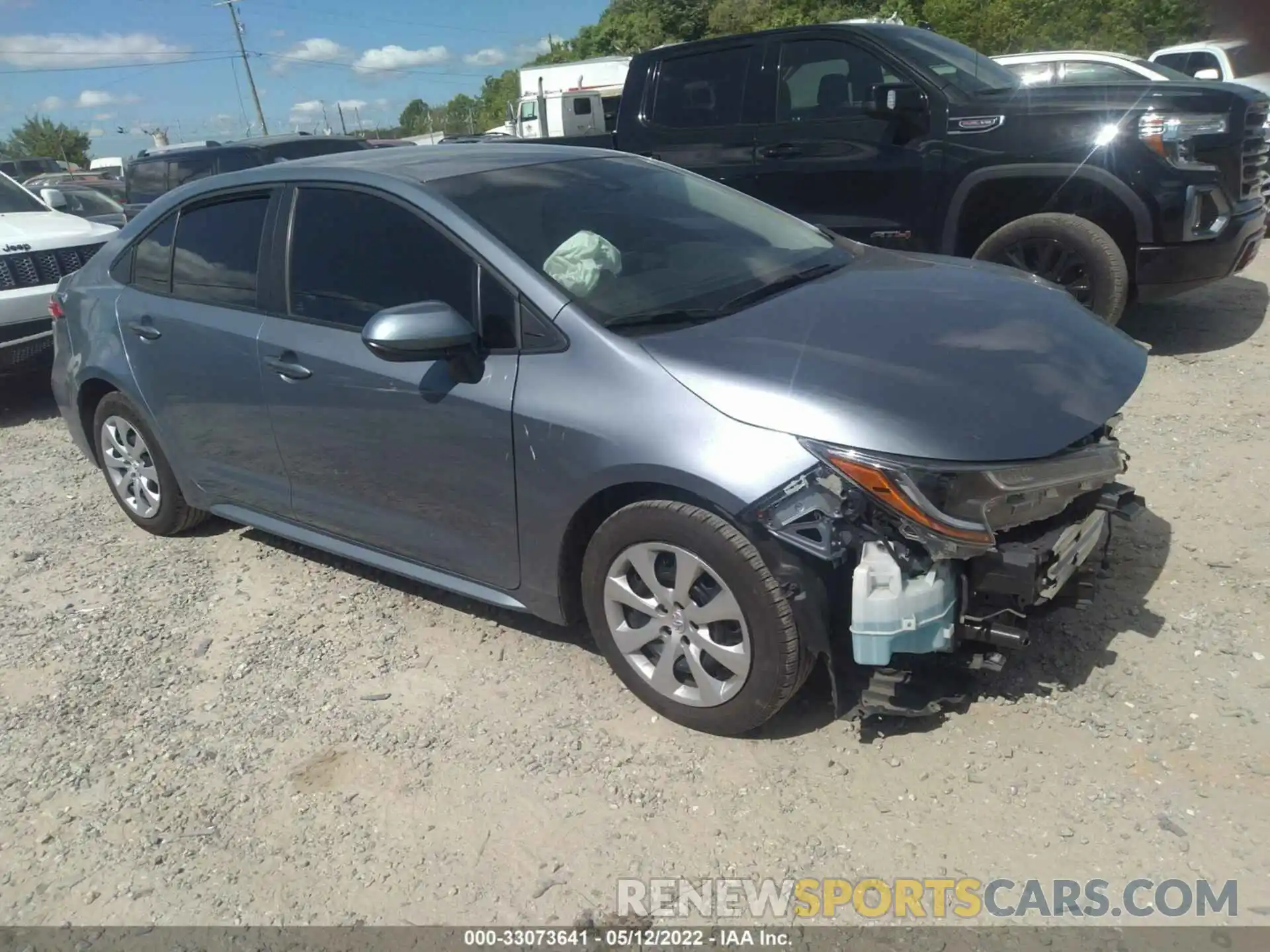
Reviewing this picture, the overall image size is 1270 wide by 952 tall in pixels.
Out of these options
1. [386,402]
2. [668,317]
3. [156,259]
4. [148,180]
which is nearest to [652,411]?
[668,317]

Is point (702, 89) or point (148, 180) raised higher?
point (702, 89)

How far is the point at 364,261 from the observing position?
3.58 m

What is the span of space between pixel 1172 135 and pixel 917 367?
3891 millimetres

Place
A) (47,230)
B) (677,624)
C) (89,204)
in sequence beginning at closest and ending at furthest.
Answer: (677,624) → (47,230) → (89,204)

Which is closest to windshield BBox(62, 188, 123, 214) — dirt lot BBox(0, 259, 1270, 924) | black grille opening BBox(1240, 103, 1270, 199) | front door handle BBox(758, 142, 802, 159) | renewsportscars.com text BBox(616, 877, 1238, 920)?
front door handle BBox(758, 142, 802, 159)

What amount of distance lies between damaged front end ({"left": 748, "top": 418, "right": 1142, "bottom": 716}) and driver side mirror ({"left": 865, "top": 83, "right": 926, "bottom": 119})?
398cm

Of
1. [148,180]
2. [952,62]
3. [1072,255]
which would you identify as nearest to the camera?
[1072,255]

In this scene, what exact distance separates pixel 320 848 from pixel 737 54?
6028 millimetres

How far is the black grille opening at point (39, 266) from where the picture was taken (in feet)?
23.6

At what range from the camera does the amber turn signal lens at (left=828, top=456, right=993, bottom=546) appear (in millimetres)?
2566

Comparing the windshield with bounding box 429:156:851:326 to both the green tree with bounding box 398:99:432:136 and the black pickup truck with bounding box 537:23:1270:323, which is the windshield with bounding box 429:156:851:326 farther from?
the green tree with bounding box 398:99:432:136

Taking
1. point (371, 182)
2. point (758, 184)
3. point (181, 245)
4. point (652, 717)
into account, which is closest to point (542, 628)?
point (652, 717)

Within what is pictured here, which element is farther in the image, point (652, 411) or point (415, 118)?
point (415, 118)

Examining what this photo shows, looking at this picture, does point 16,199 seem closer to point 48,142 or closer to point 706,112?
point 706,112
